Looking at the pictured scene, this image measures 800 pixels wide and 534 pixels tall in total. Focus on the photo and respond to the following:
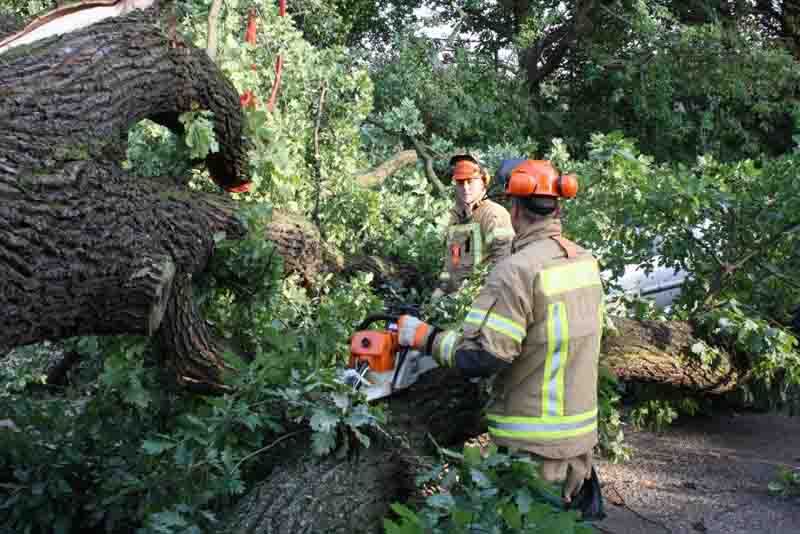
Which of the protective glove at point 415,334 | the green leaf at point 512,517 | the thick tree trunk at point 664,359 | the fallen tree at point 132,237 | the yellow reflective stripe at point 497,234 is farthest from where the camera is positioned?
the yellow reflective stripe at point 497,234

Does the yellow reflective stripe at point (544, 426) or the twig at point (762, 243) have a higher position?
the twig at point (762, 243)

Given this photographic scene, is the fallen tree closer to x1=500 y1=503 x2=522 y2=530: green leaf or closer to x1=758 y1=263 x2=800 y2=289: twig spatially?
x1=500 y1=503 x2=522 y2=530: green leaf

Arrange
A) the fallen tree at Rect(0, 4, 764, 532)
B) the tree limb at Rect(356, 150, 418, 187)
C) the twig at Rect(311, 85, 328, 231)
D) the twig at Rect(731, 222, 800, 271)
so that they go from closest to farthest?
the fallen tree at Rect(0, 4, 764, 532), the twig at Rect(731, 222, 800, 271), the twig at Rect(311, 85, 328, 231), the tree limb at Rect(356, 150, 418, 187)

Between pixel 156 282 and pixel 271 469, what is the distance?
0.91 meters

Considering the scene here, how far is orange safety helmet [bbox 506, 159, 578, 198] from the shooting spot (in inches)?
114

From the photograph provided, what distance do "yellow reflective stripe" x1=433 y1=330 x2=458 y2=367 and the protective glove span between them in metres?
0.08

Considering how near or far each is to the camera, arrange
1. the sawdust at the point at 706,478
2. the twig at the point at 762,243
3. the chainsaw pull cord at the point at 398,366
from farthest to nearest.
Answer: the twig at the point at 762,243 < the sawdust at the point at 706,478 < the chainsaw pull cord at the point at 398,366

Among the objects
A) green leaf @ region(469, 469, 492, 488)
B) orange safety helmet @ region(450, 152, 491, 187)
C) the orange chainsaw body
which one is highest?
orange safety helmet @ region(450, 152, 491, 187)

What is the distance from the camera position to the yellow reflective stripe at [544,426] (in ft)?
9.41

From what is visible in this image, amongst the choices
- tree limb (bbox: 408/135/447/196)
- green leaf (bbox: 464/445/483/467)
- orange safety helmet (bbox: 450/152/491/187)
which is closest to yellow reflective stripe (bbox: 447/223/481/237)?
orange safety helmet (bbox: 450/152/491/187)

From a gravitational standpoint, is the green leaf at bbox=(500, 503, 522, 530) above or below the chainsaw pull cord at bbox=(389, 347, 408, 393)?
below

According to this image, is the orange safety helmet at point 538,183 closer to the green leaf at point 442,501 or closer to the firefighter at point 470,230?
the green leaf at point 442,501

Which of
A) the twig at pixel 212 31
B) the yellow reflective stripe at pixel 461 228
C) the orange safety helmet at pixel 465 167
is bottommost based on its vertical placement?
the yellow reflective stripe at pixel 461 228

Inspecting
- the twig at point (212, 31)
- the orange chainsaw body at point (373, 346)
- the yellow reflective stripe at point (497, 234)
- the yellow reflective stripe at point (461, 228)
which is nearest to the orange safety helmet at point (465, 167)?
the yellow reflective stripe at point (461, 228)
